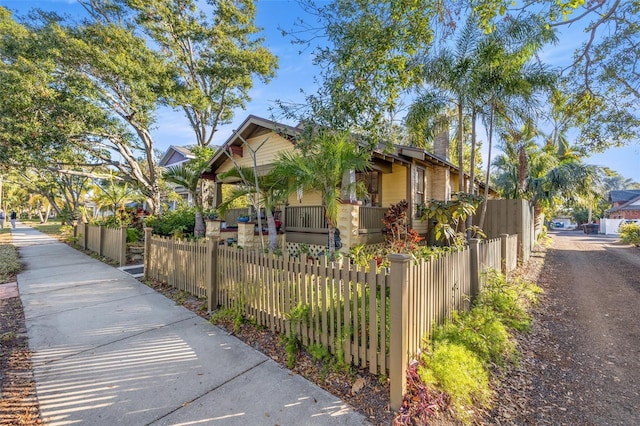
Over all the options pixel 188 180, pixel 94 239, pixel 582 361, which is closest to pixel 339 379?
pixel 582 361

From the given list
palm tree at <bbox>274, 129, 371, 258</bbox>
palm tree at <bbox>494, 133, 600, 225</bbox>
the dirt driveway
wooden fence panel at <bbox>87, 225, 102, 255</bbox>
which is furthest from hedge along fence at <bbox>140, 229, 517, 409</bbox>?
palm tree at <bbox>494, 133, 600, 225</bbox>

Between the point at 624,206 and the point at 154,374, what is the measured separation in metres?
46.4

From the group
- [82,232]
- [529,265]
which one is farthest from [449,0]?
[82,232]

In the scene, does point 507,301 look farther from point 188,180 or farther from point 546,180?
point 546,180

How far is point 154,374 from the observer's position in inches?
138

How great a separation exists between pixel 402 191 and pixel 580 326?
7907mm

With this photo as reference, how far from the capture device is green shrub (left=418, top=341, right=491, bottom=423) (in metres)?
3.04

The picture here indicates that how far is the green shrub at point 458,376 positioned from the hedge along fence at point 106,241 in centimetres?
1003

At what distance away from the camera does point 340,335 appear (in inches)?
140

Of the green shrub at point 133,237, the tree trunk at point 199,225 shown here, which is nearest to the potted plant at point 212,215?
the tree trunk at point 199,225

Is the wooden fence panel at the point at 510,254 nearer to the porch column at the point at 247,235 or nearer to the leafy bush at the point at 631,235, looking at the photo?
the porch column at the point at 247,235

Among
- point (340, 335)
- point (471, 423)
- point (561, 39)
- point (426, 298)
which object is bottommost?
point (471, 423)

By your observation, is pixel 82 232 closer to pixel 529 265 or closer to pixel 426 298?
pixel 426 298

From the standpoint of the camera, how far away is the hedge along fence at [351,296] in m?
3.07
